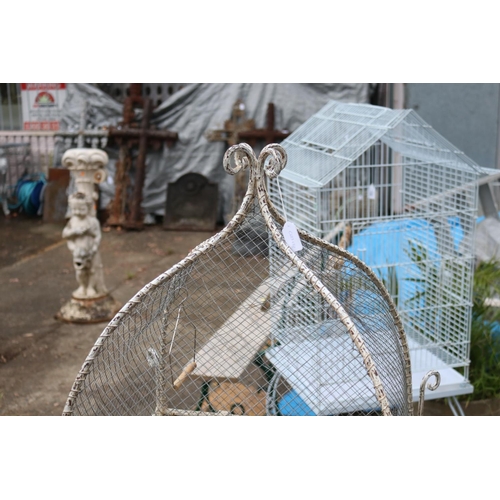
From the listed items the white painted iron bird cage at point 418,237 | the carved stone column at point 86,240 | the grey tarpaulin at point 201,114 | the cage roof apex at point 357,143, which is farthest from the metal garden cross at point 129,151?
the white painted iron bird cage at point 418,237

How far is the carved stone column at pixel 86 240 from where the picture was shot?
19.5ft

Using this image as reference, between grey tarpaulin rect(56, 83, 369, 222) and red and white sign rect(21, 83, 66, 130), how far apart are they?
363 mm

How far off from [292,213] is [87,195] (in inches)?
88.9

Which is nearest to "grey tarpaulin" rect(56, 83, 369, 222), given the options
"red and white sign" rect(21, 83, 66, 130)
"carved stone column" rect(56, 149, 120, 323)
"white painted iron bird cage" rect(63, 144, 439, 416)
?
"red and white sign" rect(21, 83, 66, 130)

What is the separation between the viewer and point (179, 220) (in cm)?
906

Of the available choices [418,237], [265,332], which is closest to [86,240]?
[265,332]

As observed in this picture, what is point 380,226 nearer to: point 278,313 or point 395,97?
point 278,313

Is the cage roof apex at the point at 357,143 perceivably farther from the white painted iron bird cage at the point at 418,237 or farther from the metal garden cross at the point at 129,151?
the metal garden cross at the point at 129,151

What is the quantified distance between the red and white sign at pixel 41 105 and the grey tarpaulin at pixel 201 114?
363 mm

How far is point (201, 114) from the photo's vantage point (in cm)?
901

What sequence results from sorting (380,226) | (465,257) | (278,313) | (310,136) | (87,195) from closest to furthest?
(278,313), (465,257), (380,226), (310,136), (87,195)

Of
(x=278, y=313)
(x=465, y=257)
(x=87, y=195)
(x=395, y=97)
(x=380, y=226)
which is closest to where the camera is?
(x=278, y=313)

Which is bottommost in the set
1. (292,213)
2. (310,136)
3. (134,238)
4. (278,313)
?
(134,238)
